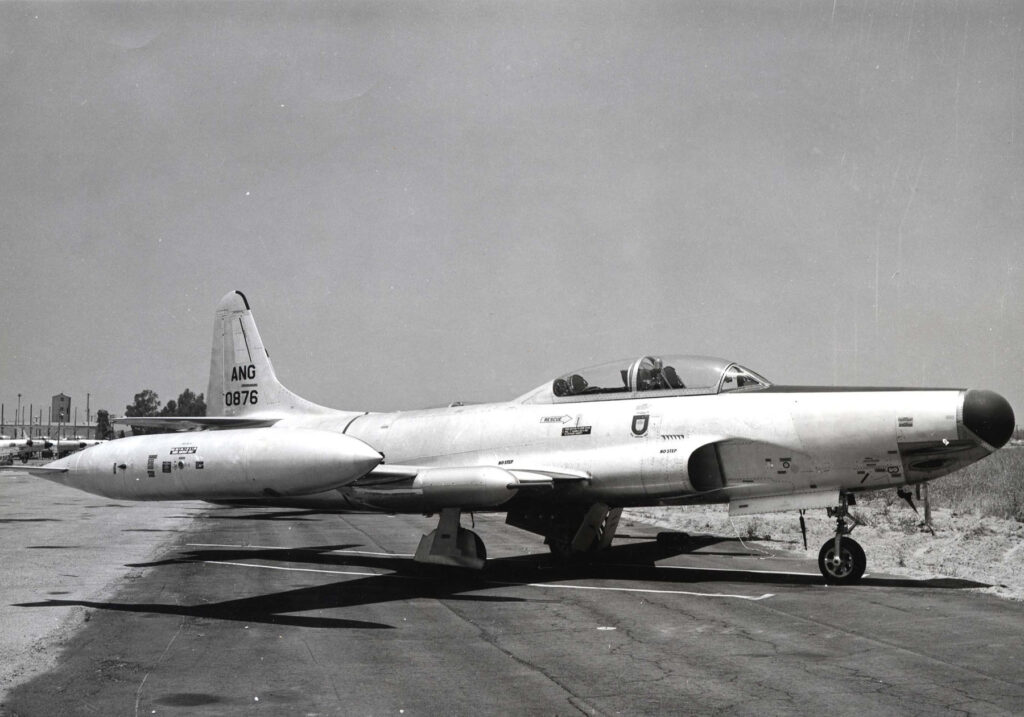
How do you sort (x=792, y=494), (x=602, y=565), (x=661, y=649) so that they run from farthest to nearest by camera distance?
(x=602, y=565), (x=792, y=494), (x=661, y=649)

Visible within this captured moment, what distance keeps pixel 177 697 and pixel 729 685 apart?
153 inches

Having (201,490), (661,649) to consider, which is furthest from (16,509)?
(661,649)

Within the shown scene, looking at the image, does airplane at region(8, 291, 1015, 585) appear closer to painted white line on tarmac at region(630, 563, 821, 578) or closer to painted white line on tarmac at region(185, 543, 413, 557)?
painted white line on tarmac at region(630, 563, 821, 578)

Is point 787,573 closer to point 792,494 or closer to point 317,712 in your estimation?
point 792,494

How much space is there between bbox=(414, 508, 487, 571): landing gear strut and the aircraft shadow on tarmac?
0.62 feet

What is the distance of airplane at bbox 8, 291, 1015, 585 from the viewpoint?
38.5 feet

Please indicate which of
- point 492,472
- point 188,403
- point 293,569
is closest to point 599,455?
point 492,472

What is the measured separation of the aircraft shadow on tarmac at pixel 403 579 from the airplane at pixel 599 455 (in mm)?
569

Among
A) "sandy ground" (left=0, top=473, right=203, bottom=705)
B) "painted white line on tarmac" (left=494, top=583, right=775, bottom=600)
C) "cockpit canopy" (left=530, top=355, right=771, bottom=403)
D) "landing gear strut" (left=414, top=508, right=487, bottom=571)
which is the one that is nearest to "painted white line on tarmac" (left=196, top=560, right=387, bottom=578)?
"landing gear strut" (left=414, top=508, right=487, bottom=571)

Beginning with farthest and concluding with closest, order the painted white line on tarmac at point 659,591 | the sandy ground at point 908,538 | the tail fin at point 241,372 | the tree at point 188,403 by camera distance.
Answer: the tree at point 188,403, the tail fin at point 241,372, the sandy ground at point 908,538, the painted white line on tarmac at point 659,591

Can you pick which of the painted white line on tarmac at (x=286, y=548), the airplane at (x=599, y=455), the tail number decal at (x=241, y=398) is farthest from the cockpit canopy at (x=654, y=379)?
the tail number decal at (x=241, y=398)

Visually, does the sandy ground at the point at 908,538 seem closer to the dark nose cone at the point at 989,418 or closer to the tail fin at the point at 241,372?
the dark nose cone at the point at 989,418

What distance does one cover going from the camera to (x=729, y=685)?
6902 millimetres

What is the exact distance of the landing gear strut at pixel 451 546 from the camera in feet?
46.1
